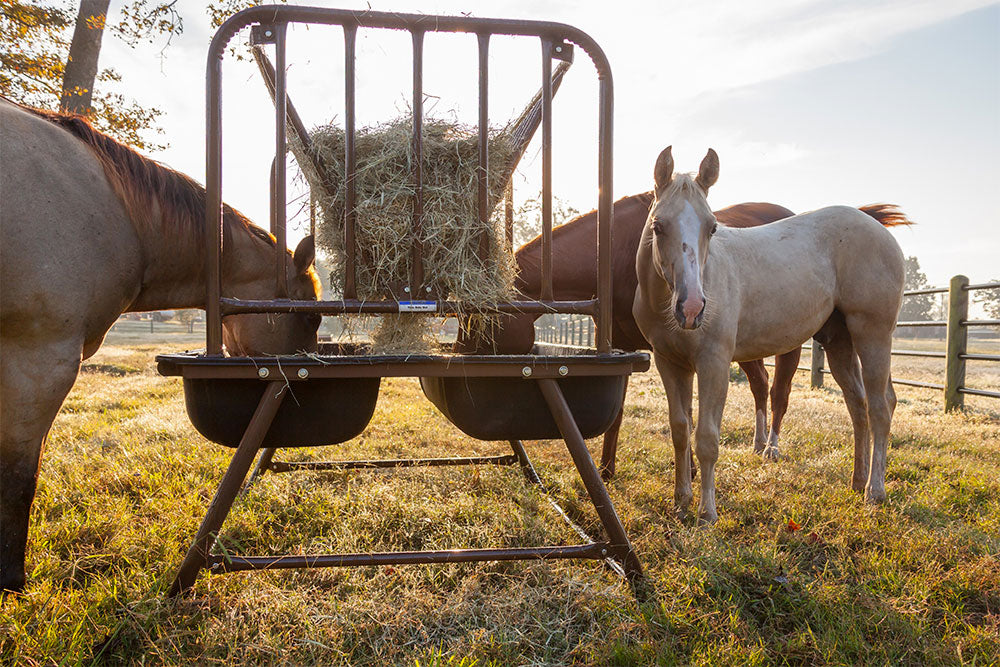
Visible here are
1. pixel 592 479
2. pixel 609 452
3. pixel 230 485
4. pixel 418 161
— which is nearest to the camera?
pixel 230 485

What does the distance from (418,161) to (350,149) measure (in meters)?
0.26

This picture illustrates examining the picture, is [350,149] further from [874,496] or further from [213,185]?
[874,496]

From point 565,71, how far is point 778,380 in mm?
3675

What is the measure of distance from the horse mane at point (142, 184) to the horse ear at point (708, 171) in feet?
8.02

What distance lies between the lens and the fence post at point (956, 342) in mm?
6504

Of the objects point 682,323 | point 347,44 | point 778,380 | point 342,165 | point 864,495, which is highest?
point 347,44

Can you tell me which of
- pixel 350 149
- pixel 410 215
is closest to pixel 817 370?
pixel 410 215

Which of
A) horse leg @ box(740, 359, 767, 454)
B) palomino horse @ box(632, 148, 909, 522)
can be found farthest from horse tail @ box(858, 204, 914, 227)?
horse leg @ box(740, 359, 767, 454)

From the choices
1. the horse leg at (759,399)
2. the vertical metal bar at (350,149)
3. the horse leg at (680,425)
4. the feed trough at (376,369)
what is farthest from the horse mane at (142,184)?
the horse leg at (759,399)

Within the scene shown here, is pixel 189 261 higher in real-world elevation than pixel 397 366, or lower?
higher

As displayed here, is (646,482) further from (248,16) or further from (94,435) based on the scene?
(94,435)

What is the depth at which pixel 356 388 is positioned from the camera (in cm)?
220

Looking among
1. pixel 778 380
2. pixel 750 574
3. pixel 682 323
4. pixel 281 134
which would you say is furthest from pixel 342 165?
pixel 778 380

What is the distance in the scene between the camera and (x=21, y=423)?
197cm
